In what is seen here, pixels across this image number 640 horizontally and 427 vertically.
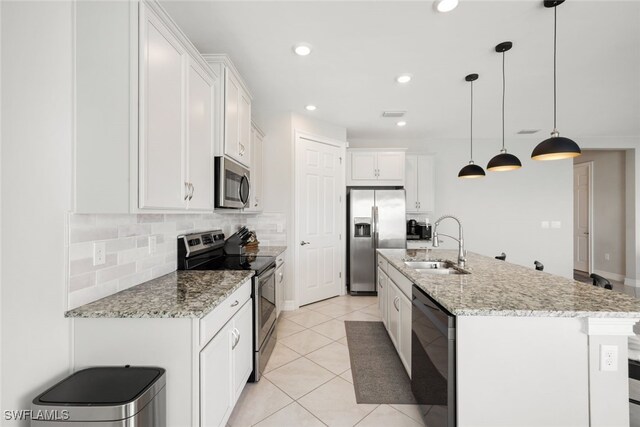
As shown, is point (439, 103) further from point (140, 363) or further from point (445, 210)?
point (140, 363)

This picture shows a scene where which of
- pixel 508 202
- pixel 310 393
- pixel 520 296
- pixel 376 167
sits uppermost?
→ pixel 376 167

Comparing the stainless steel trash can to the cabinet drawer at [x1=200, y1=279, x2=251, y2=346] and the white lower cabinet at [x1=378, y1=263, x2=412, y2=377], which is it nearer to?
the cabinet drawer at [x1=200, y1=279, x2=251, y2=346]

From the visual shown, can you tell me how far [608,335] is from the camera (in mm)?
1237

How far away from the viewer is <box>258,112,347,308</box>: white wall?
379cm

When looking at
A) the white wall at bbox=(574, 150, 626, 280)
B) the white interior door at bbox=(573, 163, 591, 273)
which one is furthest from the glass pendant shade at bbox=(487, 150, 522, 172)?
the white interior door at bbox=(573, 163, 591, 273)

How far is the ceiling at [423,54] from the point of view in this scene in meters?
1.93

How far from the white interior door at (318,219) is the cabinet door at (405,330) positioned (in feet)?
6.16

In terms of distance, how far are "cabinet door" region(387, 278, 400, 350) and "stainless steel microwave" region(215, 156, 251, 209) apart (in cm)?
154

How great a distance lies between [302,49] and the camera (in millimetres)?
2367

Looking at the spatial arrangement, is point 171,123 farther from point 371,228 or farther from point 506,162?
point 371,228

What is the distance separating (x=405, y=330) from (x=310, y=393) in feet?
2.68

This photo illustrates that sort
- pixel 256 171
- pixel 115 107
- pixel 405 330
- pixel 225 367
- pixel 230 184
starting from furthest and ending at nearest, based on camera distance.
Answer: pixel 256 171 < pixel 230 184 < pixel 405 330 < pixel 225 367 < pixel 115 107

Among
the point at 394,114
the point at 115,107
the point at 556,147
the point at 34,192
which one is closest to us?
the point at 34,192


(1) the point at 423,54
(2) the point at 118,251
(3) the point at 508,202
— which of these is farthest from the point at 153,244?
(3) the point at 508,202
